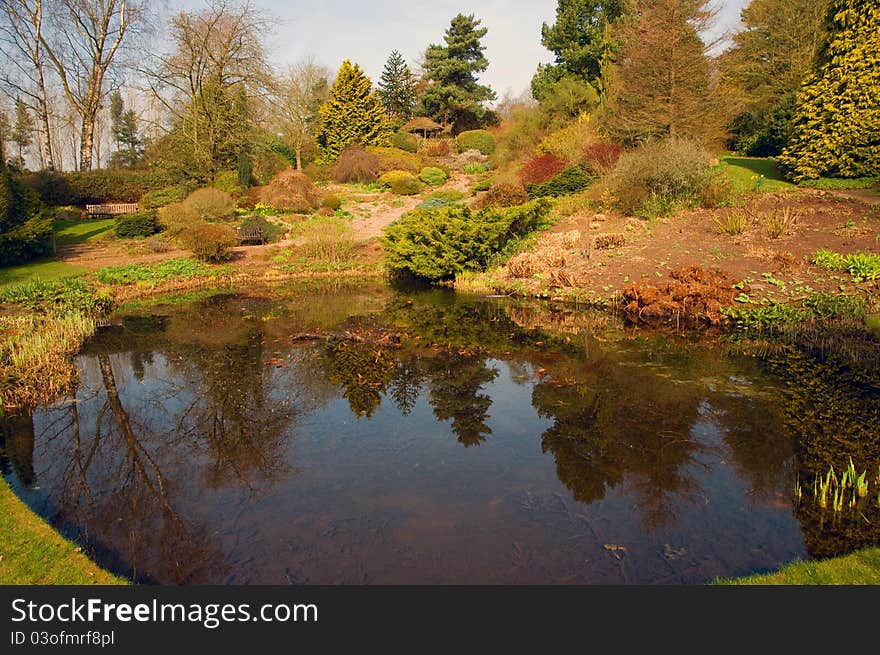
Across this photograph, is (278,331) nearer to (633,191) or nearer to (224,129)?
(633,191)

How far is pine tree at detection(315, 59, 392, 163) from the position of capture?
41531 millimetres

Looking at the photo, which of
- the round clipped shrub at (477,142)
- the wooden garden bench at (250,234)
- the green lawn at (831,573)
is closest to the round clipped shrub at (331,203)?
the wooden garden bench at (250,234)

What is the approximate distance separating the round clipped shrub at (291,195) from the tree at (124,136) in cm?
2202

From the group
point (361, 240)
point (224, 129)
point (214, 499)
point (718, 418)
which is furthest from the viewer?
point (224, 129)

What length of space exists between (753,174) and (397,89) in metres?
36.6

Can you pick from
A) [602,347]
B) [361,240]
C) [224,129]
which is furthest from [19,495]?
[224,129]

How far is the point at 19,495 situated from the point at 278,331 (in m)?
7.02

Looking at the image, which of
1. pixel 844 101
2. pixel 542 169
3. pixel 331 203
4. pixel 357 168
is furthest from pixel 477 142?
pixel 844 101

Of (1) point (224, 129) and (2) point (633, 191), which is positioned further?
(1) point (224, 129)

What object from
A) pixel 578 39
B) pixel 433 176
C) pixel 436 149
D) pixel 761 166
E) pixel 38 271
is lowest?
pixel 38 271

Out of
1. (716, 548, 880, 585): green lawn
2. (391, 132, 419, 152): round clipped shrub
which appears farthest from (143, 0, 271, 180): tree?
(716, 548, 880, 585): green lawn

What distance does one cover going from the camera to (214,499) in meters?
5.66

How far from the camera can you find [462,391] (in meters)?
8.79

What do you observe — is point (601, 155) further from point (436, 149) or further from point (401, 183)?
point (436, 149)
